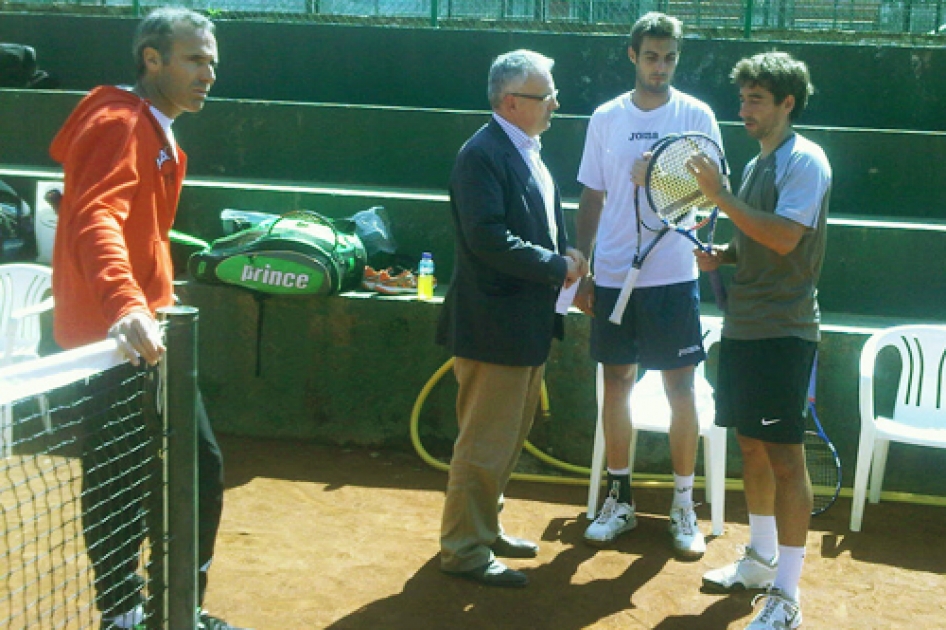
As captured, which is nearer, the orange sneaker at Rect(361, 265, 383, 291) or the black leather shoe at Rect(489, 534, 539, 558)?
the black leather shoe at Rect(489, 534, 539, 558)

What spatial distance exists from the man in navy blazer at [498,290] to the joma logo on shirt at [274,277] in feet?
5.73

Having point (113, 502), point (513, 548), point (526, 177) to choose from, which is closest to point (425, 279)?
point (513, 548)

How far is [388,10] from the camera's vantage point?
1009 centimetres

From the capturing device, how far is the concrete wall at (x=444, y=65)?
27.3ft

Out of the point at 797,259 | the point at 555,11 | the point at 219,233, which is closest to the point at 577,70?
the point at 555,11

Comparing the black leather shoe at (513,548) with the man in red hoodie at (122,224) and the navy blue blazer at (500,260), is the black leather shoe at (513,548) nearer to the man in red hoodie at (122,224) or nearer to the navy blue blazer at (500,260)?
the navy blue blazer at (500,260)

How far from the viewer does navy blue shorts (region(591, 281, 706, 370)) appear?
192 inches

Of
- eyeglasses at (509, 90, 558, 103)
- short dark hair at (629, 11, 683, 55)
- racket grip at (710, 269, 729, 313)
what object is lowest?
racket grip at (710, 269, 729, 313)

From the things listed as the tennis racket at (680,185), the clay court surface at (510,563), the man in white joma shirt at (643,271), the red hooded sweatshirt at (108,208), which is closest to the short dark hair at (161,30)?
the red hooded sweatshirt at (108,208)

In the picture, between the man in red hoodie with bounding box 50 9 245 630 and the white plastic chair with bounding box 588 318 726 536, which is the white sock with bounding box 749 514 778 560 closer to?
the white plastic chair with bounding box 588 318 726 536

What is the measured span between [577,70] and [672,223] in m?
4.43

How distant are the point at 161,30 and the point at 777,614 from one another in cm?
284

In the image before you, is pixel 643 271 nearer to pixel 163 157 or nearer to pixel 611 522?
pixel 611 522

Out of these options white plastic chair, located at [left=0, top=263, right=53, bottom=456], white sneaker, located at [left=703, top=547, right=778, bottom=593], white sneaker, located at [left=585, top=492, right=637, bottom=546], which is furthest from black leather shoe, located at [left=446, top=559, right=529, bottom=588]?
white plastic chair, located at [left=0, top=263, right=53, bottom=456]
